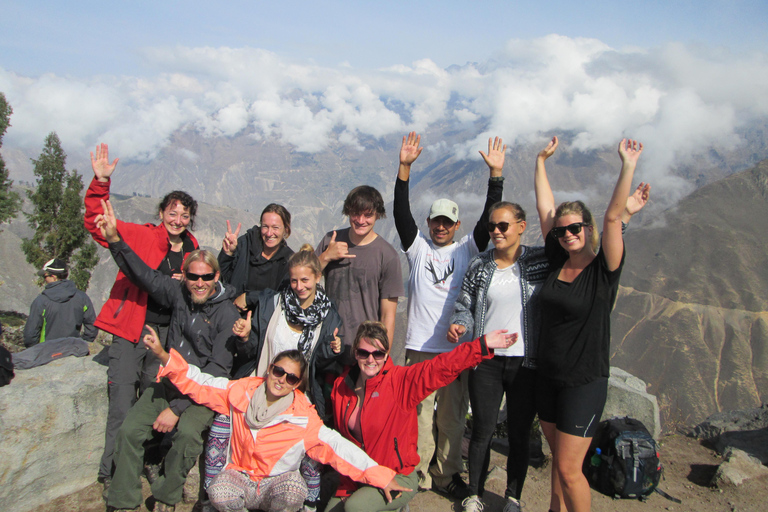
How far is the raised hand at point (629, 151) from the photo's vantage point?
14.2 ft

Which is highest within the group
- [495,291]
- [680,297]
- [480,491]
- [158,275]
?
[495,291]

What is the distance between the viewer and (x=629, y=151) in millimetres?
4531

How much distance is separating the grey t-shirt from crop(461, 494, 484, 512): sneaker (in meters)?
2.29

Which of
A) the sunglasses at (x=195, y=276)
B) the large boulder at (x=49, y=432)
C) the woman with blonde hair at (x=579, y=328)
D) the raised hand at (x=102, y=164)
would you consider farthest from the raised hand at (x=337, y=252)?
the large boulder at (x=49, y=432)

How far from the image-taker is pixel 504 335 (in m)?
4.38

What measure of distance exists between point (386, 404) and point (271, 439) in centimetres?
126

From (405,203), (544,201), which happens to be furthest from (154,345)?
(544,201)

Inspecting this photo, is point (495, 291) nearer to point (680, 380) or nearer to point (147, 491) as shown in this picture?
point (147, 491)

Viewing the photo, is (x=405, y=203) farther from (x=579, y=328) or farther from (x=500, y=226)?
(x=579, y=328)

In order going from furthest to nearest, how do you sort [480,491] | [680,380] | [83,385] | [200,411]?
[680,380]
[83,385]
[480,491]
[200,411]

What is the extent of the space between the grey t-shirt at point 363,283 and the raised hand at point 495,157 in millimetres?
1666

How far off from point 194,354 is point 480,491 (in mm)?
3697

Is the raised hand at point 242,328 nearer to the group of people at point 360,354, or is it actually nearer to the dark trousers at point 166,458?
the group of people at point 360,354

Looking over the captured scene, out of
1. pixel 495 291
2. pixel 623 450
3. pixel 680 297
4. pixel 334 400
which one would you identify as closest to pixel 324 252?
pixel 334 400
